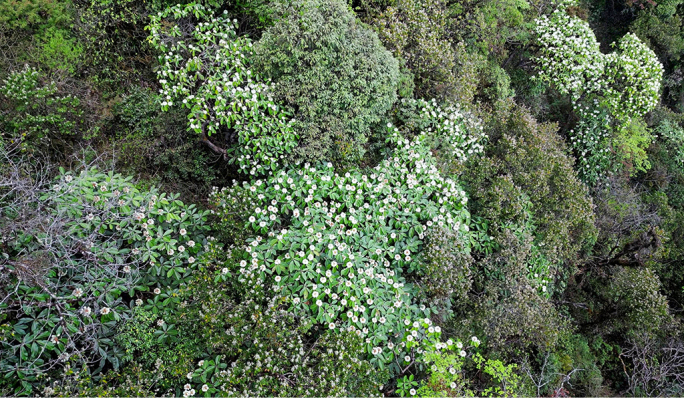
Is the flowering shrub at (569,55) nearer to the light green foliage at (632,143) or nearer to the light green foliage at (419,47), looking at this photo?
the light green foliage at (632,143)

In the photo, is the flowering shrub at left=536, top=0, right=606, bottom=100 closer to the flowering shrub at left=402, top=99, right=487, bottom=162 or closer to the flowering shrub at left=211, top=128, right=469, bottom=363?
the flowering shrub at left=402, top=99, right=487, bottom=162

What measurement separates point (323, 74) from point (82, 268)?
12.9ft

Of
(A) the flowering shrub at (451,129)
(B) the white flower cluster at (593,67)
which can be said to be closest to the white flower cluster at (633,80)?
(B) the white flower cluster at (593,67)

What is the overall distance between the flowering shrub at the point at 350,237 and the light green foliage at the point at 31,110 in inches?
115

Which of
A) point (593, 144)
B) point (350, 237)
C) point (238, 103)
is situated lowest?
point (350, 237)

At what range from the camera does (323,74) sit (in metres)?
5.69

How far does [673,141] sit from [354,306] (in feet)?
36.5

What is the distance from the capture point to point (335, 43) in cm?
566

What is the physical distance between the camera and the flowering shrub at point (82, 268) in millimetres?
3910

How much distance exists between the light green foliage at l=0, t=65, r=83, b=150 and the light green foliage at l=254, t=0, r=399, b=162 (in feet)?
10.4

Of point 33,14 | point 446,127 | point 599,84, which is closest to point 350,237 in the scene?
point 446,127

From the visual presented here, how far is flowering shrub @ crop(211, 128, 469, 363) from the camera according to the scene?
4.52 metres

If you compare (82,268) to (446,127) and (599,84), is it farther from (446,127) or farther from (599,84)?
(599,84)

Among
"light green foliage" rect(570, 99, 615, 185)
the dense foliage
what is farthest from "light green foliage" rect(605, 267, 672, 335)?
"light green foliage" rect(570, 99, 615, 185)
